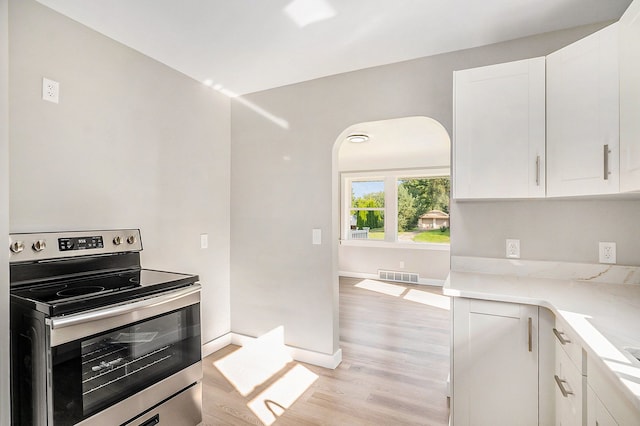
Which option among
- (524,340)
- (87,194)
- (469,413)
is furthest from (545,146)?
(87,194)

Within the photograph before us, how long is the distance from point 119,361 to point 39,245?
766 millimetres

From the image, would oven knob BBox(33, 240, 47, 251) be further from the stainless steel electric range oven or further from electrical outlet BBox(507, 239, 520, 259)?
electrical outlet BBox(507, 239, 520, 259)

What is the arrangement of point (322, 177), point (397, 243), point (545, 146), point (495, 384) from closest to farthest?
point (495, 384), point (545, 146), point (322, 177), point (397, 243)

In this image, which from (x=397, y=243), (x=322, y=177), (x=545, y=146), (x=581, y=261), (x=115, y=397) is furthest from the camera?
(x=397, y=243)

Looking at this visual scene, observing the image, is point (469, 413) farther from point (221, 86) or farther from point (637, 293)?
point (221, 86)

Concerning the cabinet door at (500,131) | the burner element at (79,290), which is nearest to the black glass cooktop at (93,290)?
the burner element at (79,290)

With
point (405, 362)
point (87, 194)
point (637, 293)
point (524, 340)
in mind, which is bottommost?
point (405, 362)

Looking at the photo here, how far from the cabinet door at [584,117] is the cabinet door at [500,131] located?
6 centimetres

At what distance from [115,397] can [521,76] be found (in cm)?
270

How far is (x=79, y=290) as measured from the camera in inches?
→ 63.5

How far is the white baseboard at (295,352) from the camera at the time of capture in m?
2.77

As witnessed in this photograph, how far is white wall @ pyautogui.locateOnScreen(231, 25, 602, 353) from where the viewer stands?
251 cm

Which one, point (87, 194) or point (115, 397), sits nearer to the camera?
point (115, 397)

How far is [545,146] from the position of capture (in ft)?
6.04
